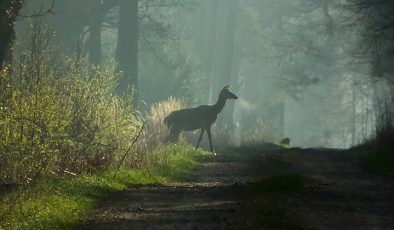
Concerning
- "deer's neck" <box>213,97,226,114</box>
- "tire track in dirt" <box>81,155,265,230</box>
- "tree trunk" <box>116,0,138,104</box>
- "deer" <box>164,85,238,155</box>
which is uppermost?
"tree trunk" <box>116,0,138,104</box>

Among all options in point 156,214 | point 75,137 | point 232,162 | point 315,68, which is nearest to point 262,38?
point 315,68

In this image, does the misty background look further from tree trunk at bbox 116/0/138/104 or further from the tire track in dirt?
the tire track in dirt

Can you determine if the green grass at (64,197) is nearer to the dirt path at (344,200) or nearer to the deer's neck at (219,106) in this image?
the dirt path at (344,200)

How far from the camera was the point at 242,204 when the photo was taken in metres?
12.8

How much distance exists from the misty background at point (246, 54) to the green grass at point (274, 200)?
14.2 meters

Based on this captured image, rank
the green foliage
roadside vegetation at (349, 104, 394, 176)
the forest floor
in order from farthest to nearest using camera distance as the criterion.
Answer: roadside vegetation at (349, 104, 394, 176)
the green foliage
the forest floor

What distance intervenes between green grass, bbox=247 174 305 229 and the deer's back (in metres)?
15.1

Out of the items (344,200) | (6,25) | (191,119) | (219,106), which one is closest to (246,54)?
(219,106)

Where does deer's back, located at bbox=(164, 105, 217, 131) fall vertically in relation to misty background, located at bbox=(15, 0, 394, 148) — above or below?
below

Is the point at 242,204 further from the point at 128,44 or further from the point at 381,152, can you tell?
the point at 128,44

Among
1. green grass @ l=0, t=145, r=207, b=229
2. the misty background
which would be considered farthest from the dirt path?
the misty background

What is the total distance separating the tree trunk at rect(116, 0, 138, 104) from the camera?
43938 mm

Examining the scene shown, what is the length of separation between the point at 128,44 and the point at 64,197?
3187 cm

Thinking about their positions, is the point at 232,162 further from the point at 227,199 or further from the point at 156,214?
the point at 156,214
